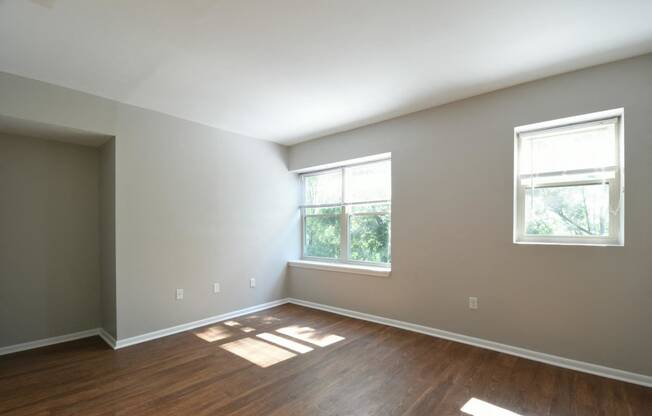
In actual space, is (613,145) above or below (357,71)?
below

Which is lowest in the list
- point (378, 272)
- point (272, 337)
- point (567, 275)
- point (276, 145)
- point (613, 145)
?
point (272, 337)

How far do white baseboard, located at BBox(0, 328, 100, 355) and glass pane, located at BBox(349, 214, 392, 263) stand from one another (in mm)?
3399

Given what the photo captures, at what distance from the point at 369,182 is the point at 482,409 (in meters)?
2.93

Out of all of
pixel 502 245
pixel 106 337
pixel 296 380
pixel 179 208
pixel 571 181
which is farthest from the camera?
pixel 179 208

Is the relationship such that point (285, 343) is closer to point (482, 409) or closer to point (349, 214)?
point (482, 409)

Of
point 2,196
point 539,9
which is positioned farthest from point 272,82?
point 2,196

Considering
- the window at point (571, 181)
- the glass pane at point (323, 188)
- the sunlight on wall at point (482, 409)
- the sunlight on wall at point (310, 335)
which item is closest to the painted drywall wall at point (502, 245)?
the window at point (571, 181)

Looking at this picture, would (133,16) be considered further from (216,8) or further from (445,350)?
(445,350)

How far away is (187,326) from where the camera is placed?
371 centimetres

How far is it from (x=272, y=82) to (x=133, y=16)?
1171 mm

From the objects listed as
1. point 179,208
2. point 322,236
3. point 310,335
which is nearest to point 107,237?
point 179,208

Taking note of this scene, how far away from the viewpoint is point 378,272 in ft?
12.8

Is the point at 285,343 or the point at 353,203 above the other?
the point at 353,203

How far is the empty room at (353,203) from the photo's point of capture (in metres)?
2.12
